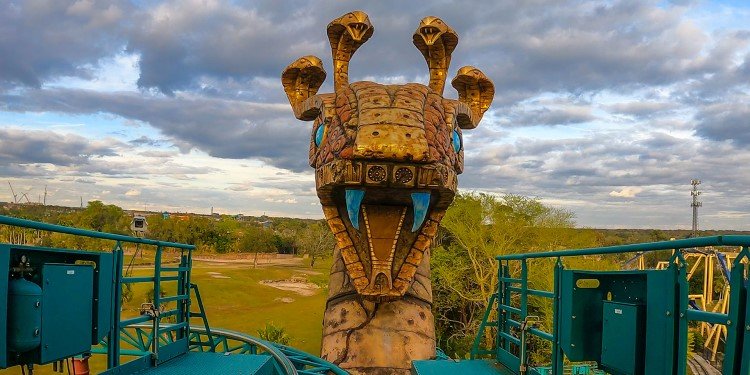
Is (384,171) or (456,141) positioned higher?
(456,141)

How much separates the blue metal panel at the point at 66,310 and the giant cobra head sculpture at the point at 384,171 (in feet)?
8.06

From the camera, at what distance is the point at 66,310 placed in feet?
10.3

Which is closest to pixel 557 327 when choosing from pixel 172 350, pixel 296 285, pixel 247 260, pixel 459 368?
pixel 459 368

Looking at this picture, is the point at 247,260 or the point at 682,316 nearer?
the point at 682,316

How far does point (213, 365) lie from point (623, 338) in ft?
11.6

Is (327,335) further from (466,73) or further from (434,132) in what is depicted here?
(466,73)

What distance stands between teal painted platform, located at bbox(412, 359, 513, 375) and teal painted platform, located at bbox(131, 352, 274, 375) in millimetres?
1447

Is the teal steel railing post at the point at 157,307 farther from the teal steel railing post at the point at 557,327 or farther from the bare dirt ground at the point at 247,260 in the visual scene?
the bare dirt ground at the point at 247,260

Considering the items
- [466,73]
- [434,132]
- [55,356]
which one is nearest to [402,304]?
[434,132]

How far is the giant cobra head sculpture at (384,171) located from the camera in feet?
16.7

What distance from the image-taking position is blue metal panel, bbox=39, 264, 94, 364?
296 cm

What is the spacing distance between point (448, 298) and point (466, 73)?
721 inches

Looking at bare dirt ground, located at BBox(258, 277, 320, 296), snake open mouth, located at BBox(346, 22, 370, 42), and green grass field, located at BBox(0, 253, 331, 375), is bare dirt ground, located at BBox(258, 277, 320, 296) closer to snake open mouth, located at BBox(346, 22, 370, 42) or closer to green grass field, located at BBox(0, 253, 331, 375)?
green grass field, located at BBox(0, 253, 331, 375)

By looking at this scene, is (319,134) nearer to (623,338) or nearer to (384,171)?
(384,171)
